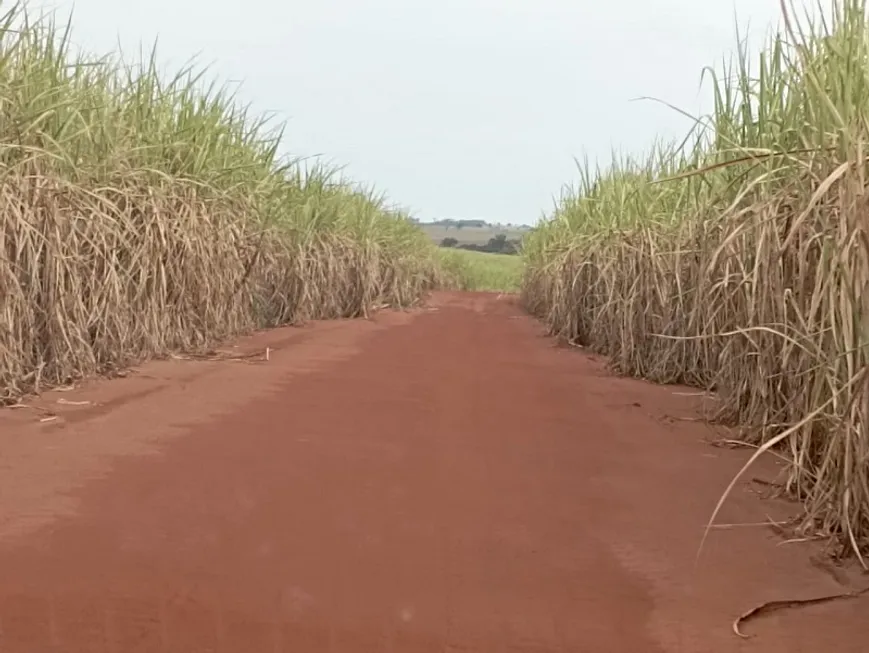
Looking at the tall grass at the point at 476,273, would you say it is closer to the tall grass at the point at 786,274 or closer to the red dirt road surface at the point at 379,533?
the tall grass at the point at 786,274

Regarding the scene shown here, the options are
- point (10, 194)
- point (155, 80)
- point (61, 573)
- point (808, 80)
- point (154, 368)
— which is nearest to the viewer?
point (61, 573)

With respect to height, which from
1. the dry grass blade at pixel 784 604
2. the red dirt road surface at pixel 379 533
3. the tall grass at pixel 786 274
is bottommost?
the dry grass blade at pixel 784 604

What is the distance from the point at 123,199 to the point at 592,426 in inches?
104

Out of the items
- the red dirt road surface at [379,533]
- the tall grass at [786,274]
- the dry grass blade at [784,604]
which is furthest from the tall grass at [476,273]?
the dry grass blade at [784,604]

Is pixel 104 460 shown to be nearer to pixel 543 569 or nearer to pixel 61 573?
pixel 61 573

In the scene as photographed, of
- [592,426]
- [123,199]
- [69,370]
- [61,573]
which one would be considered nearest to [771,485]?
[592,426]

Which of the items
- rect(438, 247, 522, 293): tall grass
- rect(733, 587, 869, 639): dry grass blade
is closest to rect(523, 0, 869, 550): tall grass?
rect(733, 587, 869, 639): dry grass blade

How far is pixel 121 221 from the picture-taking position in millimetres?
3895

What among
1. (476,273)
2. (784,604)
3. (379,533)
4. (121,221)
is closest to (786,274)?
(784,604)

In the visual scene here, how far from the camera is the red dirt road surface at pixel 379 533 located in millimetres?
1366

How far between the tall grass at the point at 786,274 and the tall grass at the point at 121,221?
2.34 m

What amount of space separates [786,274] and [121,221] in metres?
3.04

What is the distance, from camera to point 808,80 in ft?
6.98

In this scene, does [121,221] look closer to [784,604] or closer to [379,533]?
[379,533]
